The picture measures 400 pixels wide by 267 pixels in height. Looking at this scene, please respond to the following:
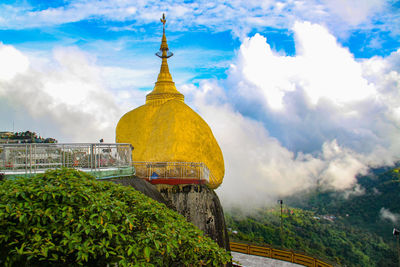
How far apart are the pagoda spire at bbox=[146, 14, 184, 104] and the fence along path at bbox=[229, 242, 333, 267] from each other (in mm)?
11551

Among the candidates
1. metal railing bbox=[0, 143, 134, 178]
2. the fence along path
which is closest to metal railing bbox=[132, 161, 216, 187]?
metal railing bbox=[0, 143, 134, 178]

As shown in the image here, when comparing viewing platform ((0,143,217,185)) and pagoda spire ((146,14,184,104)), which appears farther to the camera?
pagoda spire ((146,14,184,104))

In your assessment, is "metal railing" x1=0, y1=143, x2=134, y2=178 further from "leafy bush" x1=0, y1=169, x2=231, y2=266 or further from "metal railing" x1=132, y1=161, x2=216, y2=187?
"leafy bush" x1=0, y1=169, x2=231, y2=266

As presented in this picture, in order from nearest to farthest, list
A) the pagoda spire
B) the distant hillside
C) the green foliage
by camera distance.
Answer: the pagoda spire → the green foliage → the distant hillside

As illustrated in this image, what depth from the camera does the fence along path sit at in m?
19.0

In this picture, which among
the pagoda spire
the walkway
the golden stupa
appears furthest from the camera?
the pagoda spire

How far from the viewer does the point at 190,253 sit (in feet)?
20.2

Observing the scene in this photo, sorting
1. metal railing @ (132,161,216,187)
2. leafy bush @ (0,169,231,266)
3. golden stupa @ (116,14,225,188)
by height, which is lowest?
leafy bush @ (0,169,231,266)

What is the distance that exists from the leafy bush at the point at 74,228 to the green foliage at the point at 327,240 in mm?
35820

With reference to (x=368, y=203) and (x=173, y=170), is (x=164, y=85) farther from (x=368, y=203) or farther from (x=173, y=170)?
(x=368, y=203)

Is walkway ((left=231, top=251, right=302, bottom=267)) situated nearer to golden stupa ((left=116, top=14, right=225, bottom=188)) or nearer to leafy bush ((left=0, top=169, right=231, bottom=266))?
golden stupa ((left=116, top=14, right=225, bottom=188))

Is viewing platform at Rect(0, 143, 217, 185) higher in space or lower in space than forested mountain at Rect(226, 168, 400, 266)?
higher

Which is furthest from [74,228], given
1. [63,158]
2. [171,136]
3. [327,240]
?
[327,240]

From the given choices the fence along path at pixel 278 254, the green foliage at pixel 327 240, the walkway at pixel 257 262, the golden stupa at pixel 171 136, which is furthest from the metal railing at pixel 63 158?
the green foliage at pixel 327 240
